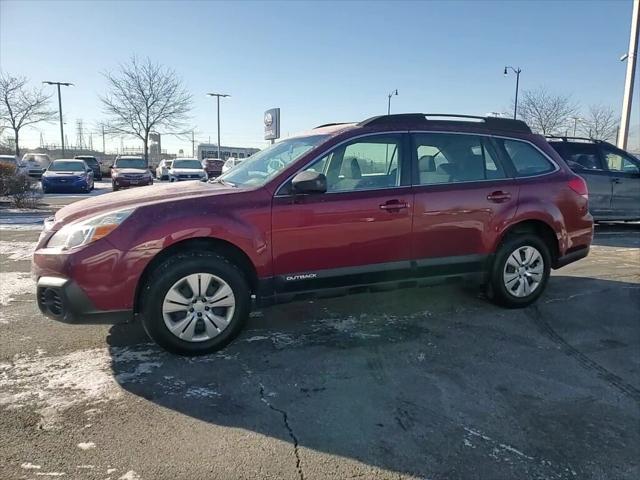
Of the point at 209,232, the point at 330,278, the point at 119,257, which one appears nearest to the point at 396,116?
the point at 330,278

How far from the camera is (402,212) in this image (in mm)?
4273

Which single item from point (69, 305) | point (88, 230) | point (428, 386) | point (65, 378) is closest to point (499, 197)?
point (428, 386)

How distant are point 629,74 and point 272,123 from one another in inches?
475

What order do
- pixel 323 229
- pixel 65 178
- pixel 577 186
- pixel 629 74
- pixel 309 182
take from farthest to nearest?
pixel 65 178, pixel 629 74, pixel 577 186, pixel 323 229, pixel 309 182

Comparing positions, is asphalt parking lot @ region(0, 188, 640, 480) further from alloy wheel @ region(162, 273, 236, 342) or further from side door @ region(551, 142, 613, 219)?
side door @ region(551, 142, 613, 219)

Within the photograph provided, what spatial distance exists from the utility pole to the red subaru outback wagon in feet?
41.4

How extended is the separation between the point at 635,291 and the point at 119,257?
581cm

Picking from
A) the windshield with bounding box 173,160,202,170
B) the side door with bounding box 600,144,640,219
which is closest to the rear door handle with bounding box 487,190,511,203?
the side door with bounding box 600,144,640,219

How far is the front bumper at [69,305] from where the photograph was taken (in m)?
3.39

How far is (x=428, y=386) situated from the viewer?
3336 millimetres

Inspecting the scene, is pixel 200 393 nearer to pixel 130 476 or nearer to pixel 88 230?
pixel 130 476

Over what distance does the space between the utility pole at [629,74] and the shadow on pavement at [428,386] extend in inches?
513

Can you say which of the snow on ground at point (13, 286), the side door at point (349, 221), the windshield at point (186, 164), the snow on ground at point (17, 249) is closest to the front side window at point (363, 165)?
the side door at point (349, 221)

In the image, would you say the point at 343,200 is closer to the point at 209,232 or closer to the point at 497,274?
the point at 209,232
